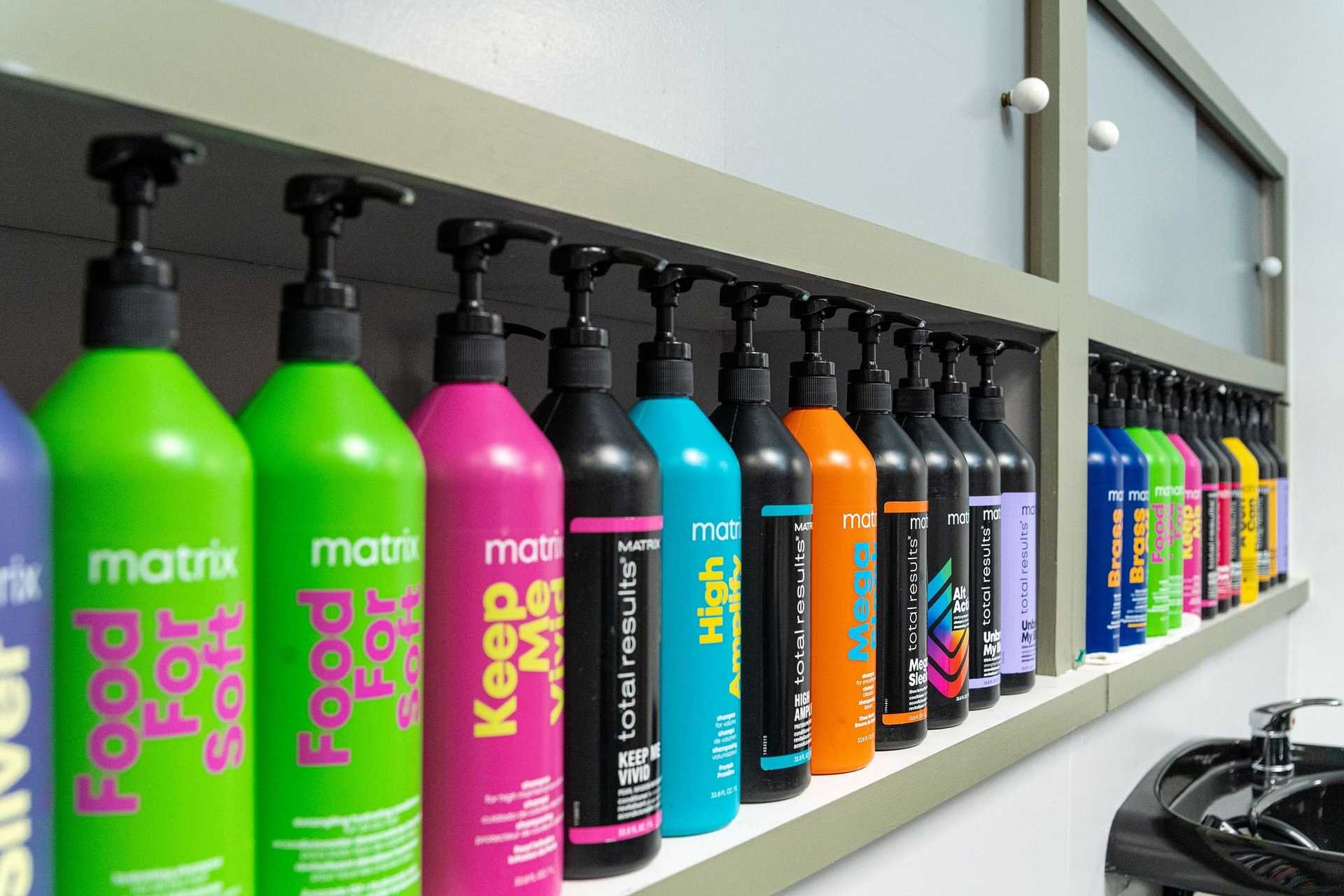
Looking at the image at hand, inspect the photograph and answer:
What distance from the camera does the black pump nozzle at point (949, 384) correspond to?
0.90 meters

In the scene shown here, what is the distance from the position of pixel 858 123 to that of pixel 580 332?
0.41 metres

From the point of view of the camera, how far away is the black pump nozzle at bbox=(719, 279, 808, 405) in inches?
25.8

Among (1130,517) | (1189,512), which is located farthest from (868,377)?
(1189,512)

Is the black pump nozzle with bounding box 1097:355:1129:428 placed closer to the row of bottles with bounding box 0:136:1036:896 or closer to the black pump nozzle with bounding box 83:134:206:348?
the row of bottles with bounding box 0:136:1036:896

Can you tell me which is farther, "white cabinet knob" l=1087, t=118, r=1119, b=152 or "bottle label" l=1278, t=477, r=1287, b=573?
"bottle label" l=1278, t=477, r=1287, b=573

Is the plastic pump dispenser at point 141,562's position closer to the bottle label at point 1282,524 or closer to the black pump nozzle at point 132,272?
the black pump nozzle at point 132,272

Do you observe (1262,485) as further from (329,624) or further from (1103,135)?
(329,624)

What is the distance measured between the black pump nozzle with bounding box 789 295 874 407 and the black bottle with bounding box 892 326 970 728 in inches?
4.9

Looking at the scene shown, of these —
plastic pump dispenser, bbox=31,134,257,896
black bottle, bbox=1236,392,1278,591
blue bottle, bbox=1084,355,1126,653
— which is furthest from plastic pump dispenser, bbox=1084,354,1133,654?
plastic pump dispenser, bbox=31,134,257,896

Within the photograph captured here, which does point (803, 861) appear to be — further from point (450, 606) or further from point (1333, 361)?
point (1333, 361)

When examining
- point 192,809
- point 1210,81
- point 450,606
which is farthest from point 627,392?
point 1210,81

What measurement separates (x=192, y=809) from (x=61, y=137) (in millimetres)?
225

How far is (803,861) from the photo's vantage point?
626 millimetres

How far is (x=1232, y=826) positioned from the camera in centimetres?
133
